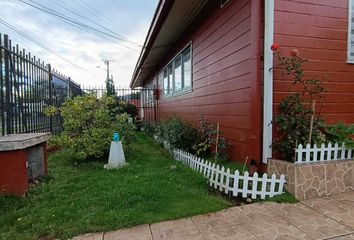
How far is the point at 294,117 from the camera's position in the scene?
379 centimetres

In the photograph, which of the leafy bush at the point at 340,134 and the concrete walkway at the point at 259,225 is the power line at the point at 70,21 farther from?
the leafy bush at the point at 340,134

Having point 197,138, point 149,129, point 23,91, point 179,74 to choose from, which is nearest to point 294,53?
point 197,138

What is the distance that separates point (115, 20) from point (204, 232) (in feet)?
65.1

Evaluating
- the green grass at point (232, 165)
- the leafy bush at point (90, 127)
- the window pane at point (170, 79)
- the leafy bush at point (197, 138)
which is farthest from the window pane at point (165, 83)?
the green grass at point (232, 165)

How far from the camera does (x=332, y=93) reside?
14.2ft

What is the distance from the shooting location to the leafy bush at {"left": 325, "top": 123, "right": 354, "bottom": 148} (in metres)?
3.79

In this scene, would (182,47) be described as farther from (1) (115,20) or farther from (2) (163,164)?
(1) (115,20)

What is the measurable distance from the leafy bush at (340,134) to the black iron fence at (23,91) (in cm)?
496

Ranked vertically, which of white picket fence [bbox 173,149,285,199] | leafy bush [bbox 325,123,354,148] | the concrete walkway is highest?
leafy bush [bbox 325,123,354,148]

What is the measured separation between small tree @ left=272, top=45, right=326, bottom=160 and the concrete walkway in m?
0.88

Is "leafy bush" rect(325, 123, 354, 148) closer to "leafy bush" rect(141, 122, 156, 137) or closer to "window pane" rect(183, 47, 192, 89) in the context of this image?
"window pane" rect(183, 47, 192, 89)

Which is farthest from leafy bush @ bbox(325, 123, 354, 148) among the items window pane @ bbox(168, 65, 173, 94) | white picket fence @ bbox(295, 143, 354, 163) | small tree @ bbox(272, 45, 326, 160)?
window pane @ bbox(168, 65, 173, 94)

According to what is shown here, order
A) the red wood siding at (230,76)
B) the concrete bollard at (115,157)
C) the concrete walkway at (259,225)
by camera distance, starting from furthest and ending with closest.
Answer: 1. the concrete bollard at (115,157)
2. the red wood siding at (230,76)
3. the concrete walkway at (259,225)

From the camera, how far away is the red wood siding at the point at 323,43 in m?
3.95
